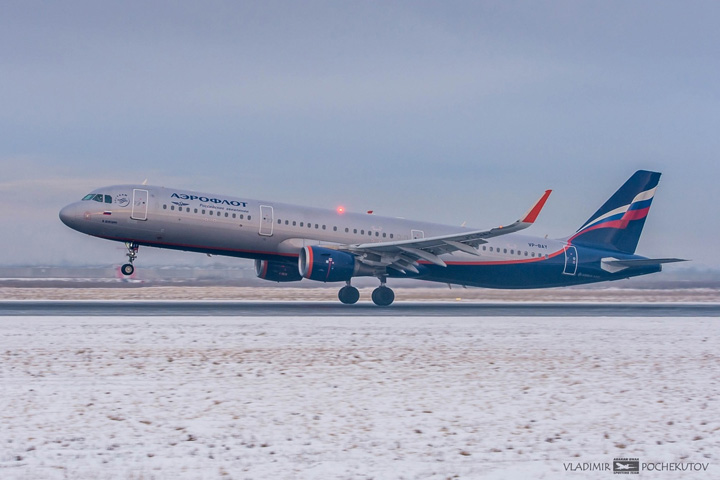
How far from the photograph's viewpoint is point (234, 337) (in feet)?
61.5

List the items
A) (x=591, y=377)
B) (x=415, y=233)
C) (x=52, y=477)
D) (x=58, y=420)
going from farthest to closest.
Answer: (x=415, y=233) < (x=591, y=377) < (x=58, y=420) < (x=52, y=477)

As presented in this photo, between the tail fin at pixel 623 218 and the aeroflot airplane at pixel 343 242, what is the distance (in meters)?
0.12

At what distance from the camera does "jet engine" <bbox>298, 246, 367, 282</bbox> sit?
3033 centimetres

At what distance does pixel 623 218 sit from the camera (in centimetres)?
3969

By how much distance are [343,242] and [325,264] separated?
306 centimetres

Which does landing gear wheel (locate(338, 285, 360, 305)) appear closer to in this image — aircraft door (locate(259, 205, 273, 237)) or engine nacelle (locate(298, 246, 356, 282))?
engine nacelle (locate(298, 246, 356, 282))

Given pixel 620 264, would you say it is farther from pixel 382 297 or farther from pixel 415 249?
pixel 382 297

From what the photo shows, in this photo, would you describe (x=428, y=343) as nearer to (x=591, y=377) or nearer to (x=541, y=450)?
(x=591, y=377)

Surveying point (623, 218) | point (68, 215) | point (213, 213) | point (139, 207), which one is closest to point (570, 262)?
point (623, 218)

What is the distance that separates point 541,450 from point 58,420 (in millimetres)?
7222

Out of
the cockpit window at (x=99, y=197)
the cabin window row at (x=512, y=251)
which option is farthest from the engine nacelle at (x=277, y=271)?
the cabin window row at (x=512, y=251)

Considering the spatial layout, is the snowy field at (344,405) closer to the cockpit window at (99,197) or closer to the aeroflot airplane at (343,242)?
the aeroflot airplane at (343,242)

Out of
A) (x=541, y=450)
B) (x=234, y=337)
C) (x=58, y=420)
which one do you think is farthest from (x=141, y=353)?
(x=541, y=450)

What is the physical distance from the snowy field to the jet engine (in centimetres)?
1086
